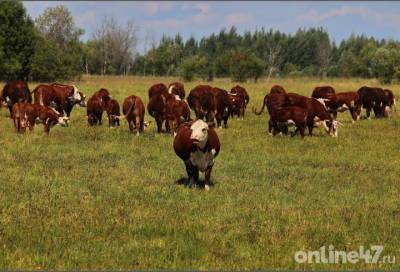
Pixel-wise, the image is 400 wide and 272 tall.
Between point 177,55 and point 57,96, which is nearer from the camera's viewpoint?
point 57,96

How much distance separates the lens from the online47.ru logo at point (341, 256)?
6586mm

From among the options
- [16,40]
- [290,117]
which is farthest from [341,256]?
[16,40]

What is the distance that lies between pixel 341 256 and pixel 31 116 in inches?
570

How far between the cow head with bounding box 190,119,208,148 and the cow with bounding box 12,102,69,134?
9.87 m

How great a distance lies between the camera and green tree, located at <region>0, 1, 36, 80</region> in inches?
2052

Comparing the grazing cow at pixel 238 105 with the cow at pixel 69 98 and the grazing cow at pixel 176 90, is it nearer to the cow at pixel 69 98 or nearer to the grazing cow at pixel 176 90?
the grazing cow at pixel 176 90

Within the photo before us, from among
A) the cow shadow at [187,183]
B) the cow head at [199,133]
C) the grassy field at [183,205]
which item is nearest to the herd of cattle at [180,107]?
the grassy field at [183,205]

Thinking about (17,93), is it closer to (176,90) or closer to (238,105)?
(176,90)

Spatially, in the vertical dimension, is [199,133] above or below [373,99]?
above

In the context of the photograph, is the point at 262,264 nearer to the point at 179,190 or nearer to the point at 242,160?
the point at 179,190

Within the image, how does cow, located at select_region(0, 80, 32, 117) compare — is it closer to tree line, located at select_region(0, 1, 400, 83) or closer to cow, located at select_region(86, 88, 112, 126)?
cow, located at select_region(86, 88, 112, 126)

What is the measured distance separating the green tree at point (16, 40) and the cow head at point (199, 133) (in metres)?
45.5

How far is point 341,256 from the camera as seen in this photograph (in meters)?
6.77

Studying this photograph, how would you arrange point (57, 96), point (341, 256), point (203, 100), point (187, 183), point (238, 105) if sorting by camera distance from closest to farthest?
point (341, 256), point (187, 183), point (203, 100), point (57, 96), point (238, 105)
